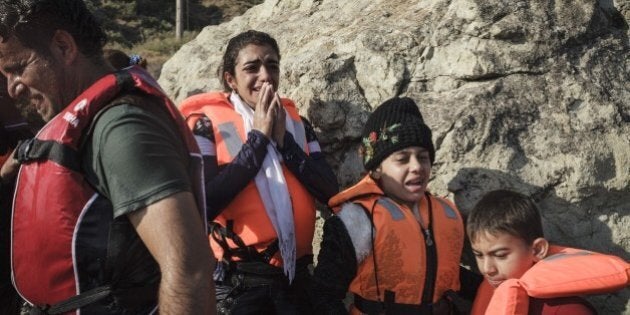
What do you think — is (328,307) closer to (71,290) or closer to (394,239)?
(394,239)

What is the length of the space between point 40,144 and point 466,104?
2.45 metres

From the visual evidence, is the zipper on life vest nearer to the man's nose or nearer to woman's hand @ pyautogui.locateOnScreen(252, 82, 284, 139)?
woman's hand @ pyautogui.locateOnScreen(252, 82, 284, 139)

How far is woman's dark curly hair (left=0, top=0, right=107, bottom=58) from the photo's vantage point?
183 centimetres

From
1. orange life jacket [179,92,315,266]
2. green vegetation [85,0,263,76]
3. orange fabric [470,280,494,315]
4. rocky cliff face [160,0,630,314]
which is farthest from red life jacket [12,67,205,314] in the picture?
green vegetation [85,0,263,76]

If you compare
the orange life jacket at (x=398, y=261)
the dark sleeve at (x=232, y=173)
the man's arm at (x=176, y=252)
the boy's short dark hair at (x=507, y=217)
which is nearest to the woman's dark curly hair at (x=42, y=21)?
the man's arm at (x=176, y=252)

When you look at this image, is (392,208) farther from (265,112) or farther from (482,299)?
(265,112)

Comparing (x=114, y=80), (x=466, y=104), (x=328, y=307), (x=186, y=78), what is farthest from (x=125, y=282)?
(x=186, y=78)

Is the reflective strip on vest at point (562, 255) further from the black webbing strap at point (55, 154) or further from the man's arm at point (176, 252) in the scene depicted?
the black webbing strap at point (55, 154)

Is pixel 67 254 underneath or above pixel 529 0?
above

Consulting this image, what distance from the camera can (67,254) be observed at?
1.83 m

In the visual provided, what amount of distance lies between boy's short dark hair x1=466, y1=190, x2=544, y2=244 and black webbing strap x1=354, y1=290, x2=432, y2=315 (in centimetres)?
41

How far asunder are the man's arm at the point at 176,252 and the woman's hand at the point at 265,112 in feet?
5.12

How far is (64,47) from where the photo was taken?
6.26 ft

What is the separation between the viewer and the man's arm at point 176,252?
1634 mm
